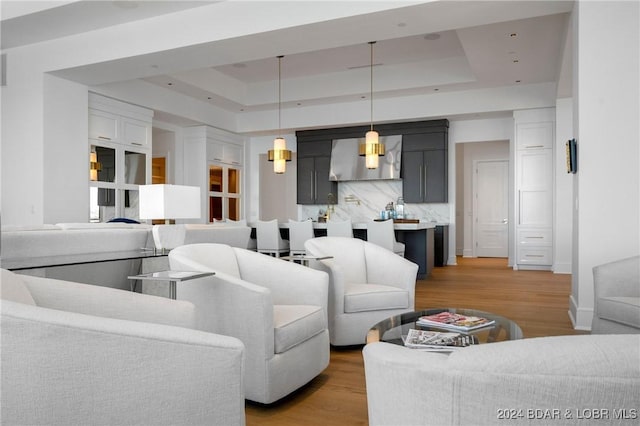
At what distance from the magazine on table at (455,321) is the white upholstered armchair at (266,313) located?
604 mm

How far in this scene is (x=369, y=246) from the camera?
3.86 metres

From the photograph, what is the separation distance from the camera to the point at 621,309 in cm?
280

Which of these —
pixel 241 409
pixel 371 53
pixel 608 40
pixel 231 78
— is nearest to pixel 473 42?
pixel 371 53

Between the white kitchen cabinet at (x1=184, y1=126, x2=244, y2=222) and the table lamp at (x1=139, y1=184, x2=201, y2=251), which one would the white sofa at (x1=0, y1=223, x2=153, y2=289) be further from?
the white kitchen cabinet at (x1=184, y1=126, x2=244, y2=222)

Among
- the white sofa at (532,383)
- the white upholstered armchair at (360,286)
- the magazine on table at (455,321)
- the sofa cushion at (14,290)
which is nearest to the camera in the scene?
the white sofa at (532,383)

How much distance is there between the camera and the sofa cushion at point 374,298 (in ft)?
10.7

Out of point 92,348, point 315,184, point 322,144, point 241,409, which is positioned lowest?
point 241,409

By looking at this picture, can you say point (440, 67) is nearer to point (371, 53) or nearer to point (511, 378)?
point (371, 53)

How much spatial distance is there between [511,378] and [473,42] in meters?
5.58

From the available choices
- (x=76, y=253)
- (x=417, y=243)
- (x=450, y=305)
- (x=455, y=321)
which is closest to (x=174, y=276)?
(x=455, y=321)

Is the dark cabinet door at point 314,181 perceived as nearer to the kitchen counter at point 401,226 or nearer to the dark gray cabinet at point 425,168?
the dark gray cabinet at point 425,168

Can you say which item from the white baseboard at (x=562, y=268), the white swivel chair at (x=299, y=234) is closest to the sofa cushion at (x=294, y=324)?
the white swivel chair at (x=299, y=234)

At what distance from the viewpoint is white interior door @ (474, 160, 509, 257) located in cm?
1071

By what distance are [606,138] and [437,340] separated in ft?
9.01
